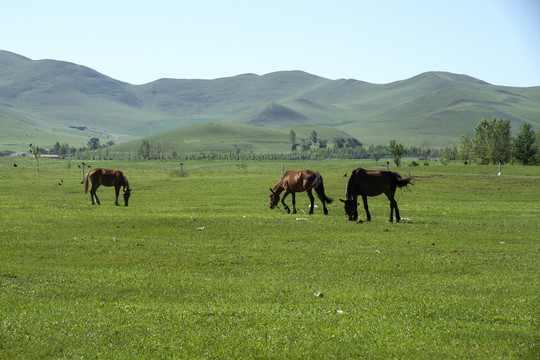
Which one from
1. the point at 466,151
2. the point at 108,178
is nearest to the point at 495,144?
the point at 466,151

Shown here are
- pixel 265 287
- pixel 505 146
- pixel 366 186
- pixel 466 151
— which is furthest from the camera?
pixel 466 151

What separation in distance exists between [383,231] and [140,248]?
11274 millimetres

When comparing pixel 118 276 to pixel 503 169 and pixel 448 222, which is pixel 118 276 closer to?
pixel 448 222

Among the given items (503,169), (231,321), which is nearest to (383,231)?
(231,321)

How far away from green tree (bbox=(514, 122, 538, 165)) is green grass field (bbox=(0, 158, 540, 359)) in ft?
296

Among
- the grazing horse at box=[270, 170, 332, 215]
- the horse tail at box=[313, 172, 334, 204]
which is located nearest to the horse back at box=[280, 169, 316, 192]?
the grazing horse at box=[270, 170, 332, 215]

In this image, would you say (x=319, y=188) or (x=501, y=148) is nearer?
(x=319, y=188)

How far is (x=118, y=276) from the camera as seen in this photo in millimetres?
15906

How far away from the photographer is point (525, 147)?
367 feet

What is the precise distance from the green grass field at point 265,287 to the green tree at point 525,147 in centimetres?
9015

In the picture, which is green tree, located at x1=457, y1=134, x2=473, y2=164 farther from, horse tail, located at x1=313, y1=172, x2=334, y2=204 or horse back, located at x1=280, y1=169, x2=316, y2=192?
horse tail, located at x1=313, y1=172, x2=334, y2=204

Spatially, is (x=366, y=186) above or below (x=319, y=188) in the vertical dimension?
above

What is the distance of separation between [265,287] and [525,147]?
364ft

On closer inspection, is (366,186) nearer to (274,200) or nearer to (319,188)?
(319,188)
